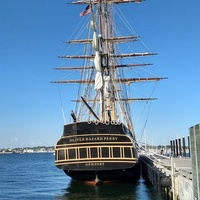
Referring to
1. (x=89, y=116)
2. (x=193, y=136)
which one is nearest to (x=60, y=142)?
(x=89, y=116)

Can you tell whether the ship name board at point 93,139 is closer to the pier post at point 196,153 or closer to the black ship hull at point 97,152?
the black ship hull at point 97,152

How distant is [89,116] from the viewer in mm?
42406

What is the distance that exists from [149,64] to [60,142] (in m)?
23.1

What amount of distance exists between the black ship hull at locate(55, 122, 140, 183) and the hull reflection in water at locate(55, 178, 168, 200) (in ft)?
2.45

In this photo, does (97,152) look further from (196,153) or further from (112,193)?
(196,153)

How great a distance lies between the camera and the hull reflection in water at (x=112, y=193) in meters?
24.9

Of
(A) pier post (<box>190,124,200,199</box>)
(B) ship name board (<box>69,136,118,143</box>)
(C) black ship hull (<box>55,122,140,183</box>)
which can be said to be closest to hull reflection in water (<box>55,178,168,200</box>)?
(C) black ship hull (<box>55,122,140,183</box>)

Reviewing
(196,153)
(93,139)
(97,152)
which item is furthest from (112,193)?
(196,153)

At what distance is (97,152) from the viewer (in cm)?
2902

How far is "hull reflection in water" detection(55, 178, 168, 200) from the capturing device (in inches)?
980

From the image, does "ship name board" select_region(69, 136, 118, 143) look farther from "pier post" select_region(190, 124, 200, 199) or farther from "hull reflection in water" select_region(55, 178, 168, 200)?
"pier post" select_region(190, 124, 200, 199)

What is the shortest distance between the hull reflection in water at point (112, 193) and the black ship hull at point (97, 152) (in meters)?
0.75

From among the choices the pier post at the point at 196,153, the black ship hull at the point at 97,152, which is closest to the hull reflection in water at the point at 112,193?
the black ship hull at the point at 97,152

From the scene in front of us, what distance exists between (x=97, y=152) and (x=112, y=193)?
352 centimetres
